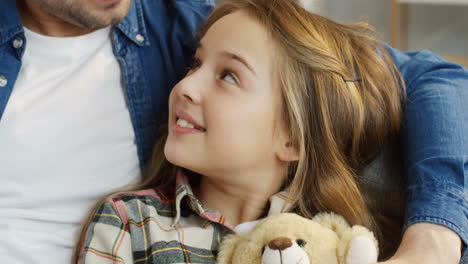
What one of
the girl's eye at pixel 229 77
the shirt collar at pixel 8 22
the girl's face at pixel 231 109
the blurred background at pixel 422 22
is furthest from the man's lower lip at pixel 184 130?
the blurred background at pixel 422 22

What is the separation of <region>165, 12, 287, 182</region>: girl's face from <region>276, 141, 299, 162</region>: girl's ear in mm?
10

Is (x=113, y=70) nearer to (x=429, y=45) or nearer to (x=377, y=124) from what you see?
(x=377, y=124)

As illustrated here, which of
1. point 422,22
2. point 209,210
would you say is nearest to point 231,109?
point 209,210

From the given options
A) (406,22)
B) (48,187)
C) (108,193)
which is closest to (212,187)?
(108,193)

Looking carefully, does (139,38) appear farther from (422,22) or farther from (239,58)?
(422,22)

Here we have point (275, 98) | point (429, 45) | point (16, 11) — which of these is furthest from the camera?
point (429, 45)

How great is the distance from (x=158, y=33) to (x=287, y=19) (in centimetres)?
34

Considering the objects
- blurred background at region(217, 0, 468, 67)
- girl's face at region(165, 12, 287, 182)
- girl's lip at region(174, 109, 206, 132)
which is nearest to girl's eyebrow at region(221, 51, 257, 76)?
girl's face at region(165, 12, 287, 182)

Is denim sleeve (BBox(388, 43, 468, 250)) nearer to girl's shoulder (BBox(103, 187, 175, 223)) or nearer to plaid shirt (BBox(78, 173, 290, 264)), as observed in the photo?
plaid shirt (BBox(78, 173, 290, 264))

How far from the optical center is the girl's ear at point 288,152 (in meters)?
1.13

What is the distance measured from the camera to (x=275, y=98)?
3.59 ft

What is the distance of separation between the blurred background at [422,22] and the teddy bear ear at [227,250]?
8.38ft

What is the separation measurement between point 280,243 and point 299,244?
55 millimetres

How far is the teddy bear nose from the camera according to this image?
90cm
